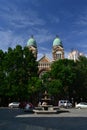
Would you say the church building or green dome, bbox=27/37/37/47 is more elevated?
green dome, bbox=27/37/37/47

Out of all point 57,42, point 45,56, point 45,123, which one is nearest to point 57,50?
point 57,42

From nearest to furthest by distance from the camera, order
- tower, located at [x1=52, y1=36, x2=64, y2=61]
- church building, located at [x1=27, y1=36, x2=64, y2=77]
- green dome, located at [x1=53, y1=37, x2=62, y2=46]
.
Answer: church building, located at [x1=27, y1=36, x2=64, y2=77] < tower, located at [x1=52, y1=36, x2=64, y2=61] < green dome, located at [x1=53, y1=37, x2=62, y2=46]

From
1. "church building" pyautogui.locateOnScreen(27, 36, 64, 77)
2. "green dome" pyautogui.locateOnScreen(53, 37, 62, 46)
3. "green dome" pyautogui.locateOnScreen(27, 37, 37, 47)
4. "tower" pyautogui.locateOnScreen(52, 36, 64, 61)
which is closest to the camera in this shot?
"church building" pyautogui.locateOnScreen(27, 36, 64, 77)

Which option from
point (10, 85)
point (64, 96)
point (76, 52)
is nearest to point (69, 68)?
point (64, 96)

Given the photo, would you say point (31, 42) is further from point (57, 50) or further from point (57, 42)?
point (57, 50)

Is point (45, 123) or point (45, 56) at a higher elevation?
point (45, 56)

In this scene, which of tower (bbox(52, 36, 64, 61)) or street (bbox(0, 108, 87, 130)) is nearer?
street (bbox(0, 108, 87, 130))

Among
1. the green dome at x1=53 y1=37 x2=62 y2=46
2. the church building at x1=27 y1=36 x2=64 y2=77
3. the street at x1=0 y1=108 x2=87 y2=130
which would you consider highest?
the green dome at x1=53 y1=37 x2=62 y2=46

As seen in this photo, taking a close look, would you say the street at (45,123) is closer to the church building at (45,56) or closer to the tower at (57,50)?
the church building at (45,56)

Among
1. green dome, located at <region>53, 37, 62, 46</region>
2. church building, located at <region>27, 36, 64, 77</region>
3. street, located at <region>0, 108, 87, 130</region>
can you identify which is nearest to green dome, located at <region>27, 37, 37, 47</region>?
church building, located at <region>27, 36, 64, 77</region>

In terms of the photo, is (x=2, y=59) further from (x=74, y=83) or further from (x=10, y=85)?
(x=74, y=83)

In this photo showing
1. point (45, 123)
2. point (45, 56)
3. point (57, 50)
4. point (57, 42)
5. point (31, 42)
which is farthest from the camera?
point (31, 42)

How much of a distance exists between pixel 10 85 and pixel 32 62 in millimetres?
7889

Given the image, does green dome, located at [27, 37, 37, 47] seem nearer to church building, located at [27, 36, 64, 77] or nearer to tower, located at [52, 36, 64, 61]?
church building, located at [27, 36, 64, 77]
